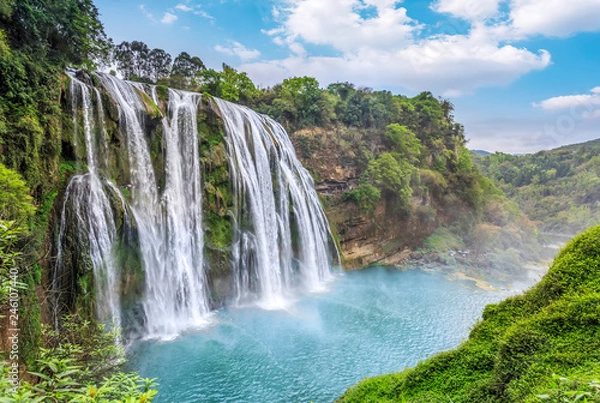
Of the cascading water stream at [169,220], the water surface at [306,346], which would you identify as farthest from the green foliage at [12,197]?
the water surface at [306,346]

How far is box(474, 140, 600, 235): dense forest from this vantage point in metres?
38.7

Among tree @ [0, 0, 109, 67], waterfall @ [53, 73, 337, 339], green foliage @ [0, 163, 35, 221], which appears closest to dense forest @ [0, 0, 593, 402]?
tree @ [0, 0, 109, 67]

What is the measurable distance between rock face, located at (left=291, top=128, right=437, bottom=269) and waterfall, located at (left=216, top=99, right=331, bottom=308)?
7.96 ft

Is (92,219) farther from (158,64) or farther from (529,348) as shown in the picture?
(158,64)

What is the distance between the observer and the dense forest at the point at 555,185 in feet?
127

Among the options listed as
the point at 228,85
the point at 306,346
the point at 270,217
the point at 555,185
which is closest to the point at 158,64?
the point at 228,85

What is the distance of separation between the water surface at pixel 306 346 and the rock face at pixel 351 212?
18.2ft

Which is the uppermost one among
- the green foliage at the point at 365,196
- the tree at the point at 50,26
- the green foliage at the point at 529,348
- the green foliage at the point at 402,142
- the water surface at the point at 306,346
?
the tree at the point at 50,26

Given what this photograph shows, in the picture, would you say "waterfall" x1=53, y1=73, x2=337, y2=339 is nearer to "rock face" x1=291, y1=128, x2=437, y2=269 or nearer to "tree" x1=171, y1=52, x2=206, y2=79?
"rock face" x1=291, y1=128, x2=437, y2=269

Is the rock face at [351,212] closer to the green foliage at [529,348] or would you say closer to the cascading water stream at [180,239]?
the cascading water stream at [180,239]

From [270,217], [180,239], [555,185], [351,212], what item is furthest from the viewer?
[555,185]

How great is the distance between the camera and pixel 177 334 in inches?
403

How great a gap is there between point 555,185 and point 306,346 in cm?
5186

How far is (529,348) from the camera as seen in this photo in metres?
3.60
